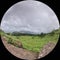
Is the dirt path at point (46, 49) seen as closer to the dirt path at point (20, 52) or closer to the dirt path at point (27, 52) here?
the dirt path at point (27, 52)

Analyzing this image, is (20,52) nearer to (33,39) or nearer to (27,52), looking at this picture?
(27,52)

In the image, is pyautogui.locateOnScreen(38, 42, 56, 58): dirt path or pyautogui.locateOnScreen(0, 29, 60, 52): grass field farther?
pyautogui.locateOnScreen(38, 42, 56, 58): dirt path

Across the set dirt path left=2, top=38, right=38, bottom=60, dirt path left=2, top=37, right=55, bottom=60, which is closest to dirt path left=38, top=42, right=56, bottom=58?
dirt path left=2, top=37, right=55, bottom=60

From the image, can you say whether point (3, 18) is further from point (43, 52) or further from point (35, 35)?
point (43, 52)

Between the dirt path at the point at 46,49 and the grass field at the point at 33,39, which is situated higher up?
the grass field at the point at 33,39

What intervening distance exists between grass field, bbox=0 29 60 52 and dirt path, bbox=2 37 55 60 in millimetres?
67

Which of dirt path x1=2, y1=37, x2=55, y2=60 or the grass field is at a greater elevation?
the grass field

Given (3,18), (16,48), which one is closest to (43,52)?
(16,48)

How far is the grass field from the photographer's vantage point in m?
4.02

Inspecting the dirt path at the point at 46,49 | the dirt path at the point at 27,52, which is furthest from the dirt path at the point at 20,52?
the dirt path at the point at 46,49

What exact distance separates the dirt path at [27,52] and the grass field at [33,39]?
0.22 feet

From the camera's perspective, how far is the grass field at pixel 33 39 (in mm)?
4020

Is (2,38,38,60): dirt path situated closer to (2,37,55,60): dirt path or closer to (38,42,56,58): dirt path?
(2,37,55,60): dirt path

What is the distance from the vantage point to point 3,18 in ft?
13.4
